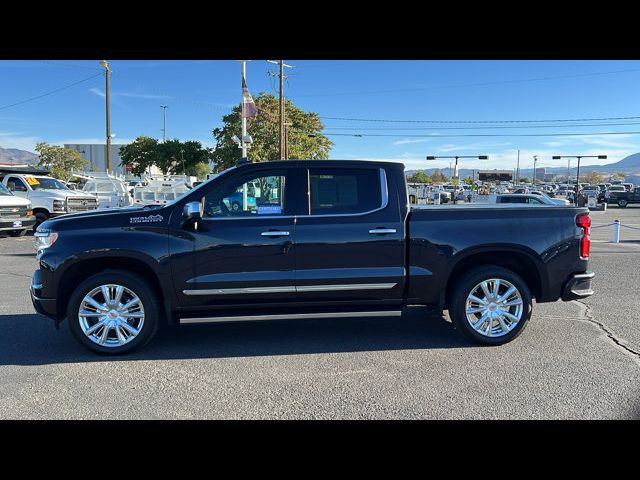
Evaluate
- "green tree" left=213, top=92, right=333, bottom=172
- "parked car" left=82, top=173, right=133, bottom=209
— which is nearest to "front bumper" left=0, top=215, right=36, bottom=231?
"parked car" left=82, top=173, right=133, bottom=209

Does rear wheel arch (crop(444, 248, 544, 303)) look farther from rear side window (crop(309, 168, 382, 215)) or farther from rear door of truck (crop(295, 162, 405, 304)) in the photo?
rear side window (crop(309, 168, 382, 215))

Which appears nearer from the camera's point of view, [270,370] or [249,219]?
[270,370]

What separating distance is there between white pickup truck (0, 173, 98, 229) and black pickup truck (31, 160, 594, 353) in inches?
552

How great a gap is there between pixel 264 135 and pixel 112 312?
35773 millimetres

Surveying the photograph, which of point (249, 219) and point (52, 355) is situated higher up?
point (249, 219)

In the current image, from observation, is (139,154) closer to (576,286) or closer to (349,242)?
(349,242)

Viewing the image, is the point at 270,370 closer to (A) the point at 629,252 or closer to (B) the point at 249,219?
(B) the point at 249,219

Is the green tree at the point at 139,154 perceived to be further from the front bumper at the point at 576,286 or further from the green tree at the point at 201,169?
the front bumper at the point at 576,286

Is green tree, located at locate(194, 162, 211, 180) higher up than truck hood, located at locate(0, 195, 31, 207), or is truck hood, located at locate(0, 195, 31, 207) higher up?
green tree, located at locate(194, 162, 211, 180)

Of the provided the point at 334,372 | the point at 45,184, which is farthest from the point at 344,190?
the point at 45,184

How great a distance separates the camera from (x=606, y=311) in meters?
6.49

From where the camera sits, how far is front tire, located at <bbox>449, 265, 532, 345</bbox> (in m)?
5.16
